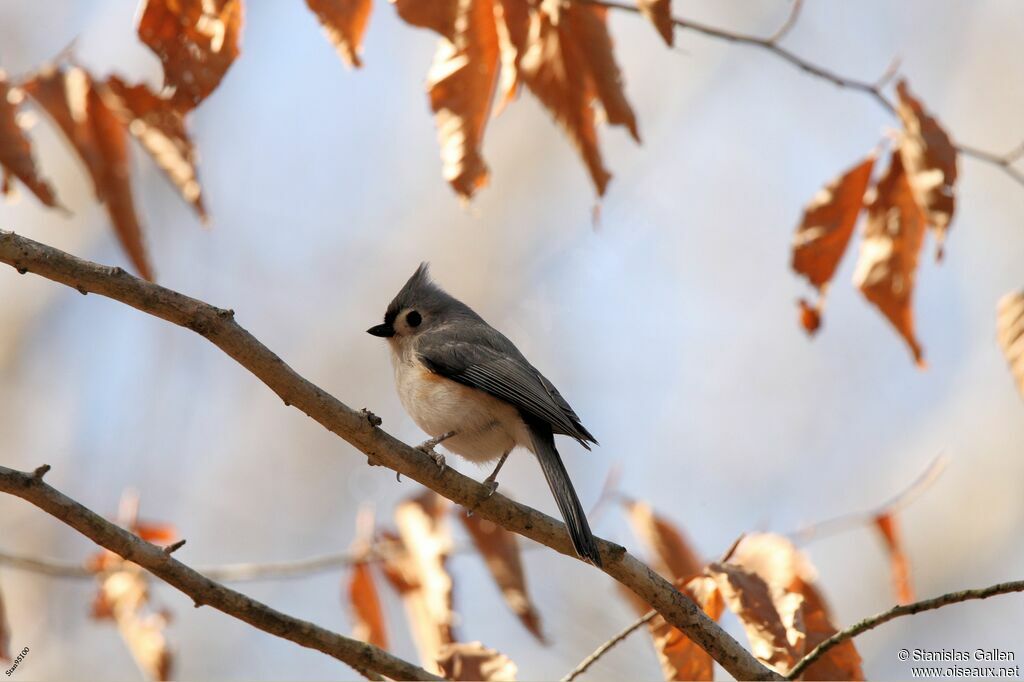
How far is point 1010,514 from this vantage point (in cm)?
617

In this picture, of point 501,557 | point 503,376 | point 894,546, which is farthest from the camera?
point 894,546

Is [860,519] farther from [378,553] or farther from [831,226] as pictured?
[378,553]

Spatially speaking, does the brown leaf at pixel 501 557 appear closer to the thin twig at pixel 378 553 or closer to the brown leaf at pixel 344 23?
the thin twig at pixel 378 553

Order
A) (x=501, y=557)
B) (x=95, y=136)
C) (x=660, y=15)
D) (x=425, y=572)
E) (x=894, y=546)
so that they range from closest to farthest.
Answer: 1. (x=660, y=15)
2. (x=95, y=136)
3. (x=425, y=572)
4. (x=501, y=557)
5. (x=894, y=546)

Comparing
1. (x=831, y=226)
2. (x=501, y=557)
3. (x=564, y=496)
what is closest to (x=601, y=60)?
(x=831, y=226)

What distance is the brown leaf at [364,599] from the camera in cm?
287

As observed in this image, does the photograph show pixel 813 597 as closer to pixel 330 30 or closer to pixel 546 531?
pixel 546 531

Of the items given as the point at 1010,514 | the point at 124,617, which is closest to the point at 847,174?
the point at 124,617

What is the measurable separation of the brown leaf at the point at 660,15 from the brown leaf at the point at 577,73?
0.70 feet

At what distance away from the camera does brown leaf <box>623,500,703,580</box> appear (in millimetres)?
2861

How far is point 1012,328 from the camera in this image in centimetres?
214

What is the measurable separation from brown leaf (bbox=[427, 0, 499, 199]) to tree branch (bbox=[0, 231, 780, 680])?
1.92ft

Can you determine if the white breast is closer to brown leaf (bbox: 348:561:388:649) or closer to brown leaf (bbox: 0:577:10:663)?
brown leaf (bbox: 348:561:388:649)

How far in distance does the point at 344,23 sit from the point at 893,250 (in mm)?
1462
